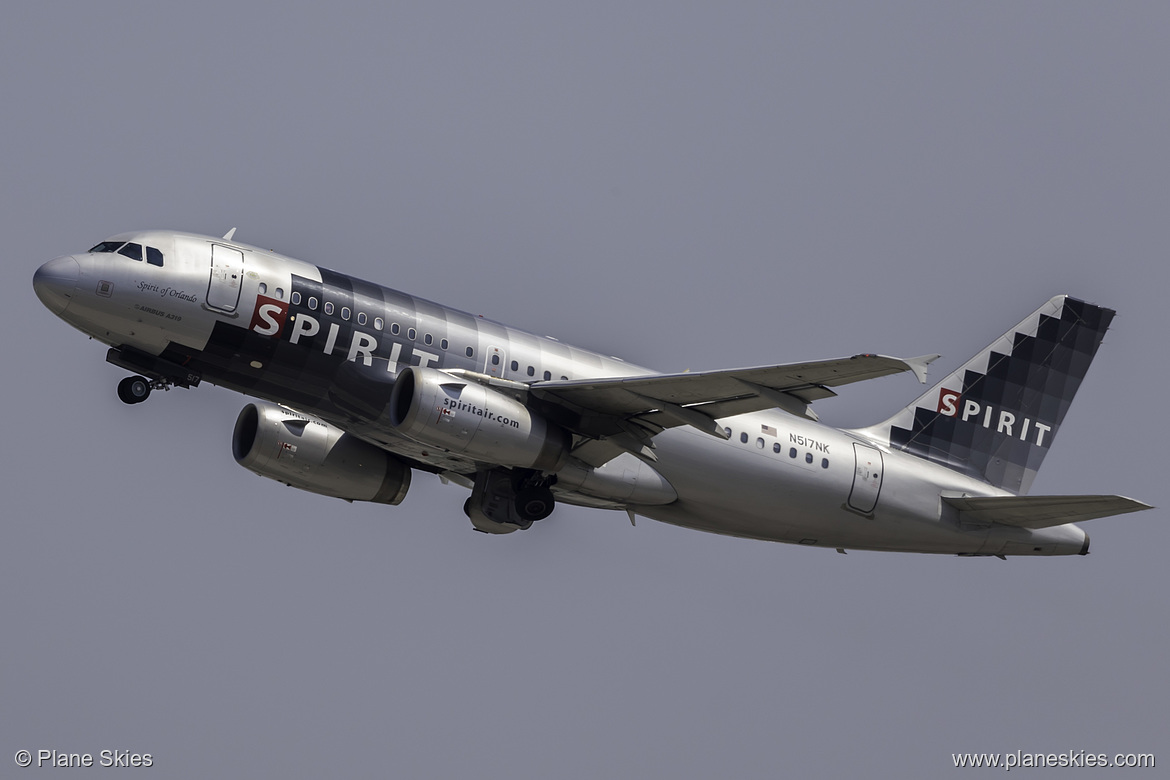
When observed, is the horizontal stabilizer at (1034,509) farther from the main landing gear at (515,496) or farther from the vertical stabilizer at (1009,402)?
the main landing gear at (515,496)

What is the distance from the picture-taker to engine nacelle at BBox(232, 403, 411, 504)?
38000mm

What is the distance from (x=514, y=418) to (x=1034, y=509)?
14.1m

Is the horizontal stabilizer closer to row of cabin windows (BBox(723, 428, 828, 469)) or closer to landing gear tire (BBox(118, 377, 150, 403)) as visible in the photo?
row of cabin windows (BBox(723, 428, 828, 469))

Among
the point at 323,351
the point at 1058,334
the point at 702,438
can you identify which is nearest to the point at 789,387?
the point at 702,438

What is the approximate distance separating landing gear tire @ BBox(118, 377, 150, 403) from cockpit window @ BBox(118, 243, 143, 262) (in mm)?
2870

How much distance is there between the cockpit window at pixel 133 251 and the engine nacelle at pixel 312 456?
669 cm

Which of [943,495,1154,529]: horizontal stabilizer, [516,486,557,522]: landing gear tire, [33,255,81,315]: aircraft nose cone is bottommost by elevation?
[943,495,1154,529]: horizontal stabilizer

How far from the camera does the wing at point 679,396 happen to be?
94.8ft

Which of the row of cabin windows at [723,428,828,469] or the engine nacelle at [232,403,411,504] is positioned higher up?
the engine nacelle at [232,403,411,504]

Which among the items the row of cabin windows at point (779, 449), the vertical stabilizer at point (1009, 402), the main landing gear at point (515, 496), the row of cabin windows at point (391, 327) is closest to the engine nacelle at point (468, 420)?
the row of cabin windows at point (391, 327)

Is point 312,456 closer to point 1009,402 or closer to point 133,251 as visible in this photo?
point 133,251

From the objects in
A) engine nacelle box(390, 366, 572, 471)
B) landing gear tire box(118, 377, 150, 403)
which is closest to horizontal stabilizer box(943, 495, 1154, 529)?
engine nacelle box(390, 366, 572, 471)

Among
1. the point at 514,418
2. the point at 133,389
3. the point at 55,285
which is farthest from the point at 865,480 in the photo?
the point at 55,285

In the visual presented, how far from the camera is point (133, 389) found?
110 feet
